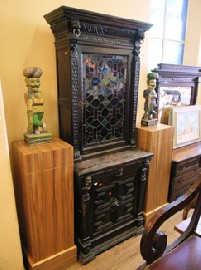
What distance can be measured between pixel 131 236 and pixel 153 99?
1337 mm

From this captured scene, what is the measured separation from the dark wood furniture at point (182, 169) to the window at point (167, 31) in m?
1.09

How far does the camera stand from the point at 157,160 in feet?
6.99

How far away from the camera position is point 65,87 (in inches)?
63.4

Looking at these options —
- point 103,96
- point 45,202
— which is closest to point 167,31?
point 103,96

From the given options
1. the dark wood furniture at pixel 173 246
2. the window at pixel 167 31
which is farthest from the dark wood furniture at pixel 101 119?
the window at pixel 167 31

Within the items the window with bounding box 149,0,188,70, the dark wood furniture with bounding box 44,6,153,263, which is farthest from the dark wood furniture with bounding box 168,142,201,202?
the window with bounding box 149,0,188,70

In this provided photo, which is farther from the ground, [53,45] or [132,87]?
[53,45]

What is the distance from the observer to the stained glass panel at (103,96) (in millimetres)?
1646

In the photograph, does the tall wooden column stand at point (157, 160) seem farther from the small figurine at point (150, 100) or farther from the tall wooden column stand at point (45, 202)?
the tall wooden column stand at point (45, 202)

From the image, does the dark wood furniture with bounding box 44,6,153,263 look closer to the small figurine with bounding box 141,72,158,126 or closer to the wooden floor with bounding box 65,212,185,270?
the wooden floor with bounding box 65,212,185,270

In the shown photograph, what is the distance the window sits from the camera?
105 inches

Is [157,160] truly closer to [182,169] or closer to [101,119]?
[182,169]

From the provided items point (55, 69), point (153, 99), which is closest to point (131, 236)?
point (153, 99)

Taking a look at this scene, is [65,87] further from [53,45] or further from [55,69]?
[53,45]
